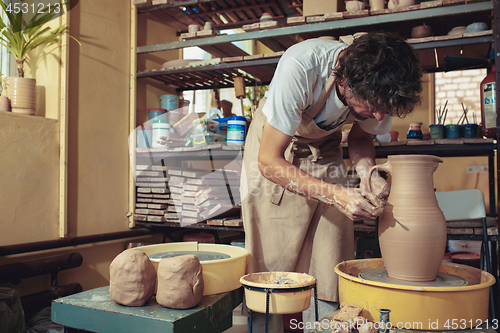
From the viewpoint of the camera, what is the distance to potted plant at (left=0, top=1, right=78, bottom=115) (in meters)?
2.68

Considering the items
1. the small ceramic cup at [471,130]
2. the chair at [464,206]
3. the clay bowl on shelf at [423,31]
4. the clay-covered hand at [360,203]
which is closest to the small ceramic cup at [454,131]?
the small ceramic cup at [471,130]

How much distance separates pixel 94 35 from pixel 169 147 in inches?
43.9

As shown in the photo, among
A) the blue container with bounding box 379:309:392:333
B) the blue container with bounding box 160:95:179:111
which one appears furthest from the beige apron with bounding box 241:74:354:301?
the blue container with bounding box 160:95:179:111

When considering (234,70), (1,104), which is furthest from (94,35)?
(234,70)

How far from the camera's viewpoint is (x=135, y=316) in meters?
1.25

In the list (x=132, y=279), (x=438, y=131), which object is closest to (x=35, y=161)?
(x=132, y=279)

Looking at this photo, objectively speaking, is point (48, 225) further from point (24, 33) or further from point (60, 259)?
point (24, 33)

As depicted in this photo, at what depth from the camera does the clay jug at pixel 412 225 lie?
143 centimetres

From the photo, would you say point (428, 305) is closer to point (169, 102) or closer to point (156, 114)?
point (156, 114)

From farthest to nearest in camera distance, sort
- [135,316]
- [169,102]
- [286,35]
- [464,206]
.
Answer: [169,102] → [286,35] → [464,206] → [135,316]

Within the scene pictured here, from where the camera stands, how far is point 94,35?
3209 mm

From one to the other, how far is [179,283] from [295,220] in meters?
0.83

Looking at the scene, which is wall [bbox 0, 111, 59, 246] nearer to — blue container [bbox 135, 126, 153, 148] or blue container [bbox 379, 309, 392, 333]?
blue container [bbox 135, 126, 153, 148]

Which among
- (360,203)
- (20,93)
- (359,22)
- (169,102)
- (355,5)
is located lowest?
(360,203)
